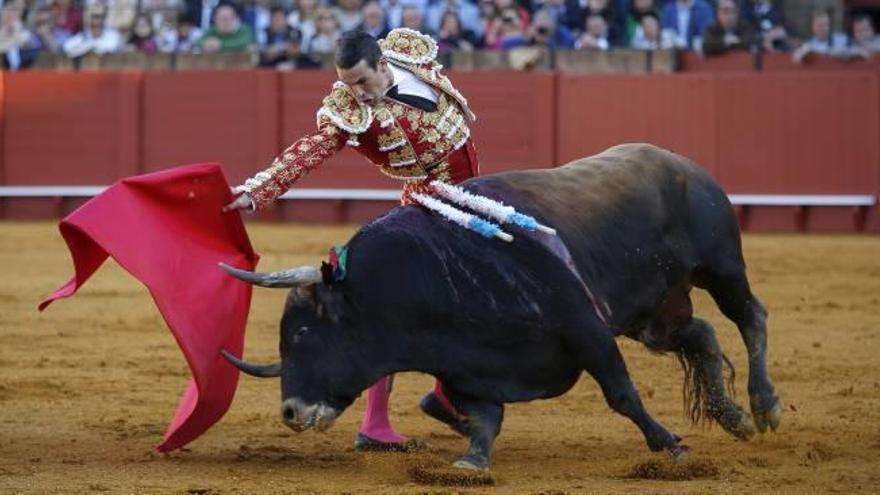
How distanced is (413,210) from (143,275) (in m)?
0.82

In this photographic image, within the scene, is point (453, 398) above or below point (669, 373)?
above

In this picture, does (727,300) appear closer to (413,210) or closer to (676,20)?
(413,210)

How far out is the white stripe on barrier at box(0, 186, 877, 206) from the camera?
42.2ft

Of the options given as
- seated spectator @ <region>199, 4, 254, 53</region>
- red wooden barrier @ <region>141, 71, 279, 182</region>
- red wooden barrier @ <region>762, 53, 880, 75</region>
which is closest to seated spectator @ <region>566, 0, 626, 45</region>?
red wooden barrier @ <region>762, 53, 880, 75</region>

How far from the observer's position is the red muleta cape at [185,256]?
202 inches

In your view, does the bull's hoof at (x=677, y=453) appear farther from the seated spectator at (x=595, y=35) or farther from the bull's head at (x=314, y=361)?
the seated spectator at (x=595, y=35)

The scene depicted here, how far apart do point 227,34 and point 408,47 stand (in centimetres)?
901

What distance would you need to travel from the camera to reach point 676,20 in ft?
43.7

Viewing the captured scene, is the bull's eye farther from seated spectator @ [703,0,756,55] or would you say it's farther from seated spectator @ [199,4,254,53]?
seated spectator @ [199,4,254,53]

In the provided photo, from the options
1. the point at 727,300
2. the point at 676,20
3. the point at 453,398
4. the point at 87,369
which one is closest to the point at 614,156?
the point at 727,300

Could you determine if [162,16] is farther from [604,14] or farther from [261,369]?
[261,369]

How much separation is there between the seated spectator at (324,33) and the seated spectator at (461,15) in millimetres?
711

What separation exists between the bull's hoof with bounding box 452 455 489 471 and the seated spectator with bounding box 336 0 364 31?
8.87 metres

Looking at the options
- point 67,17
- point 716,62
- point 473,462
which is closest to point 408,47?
point 473,462
